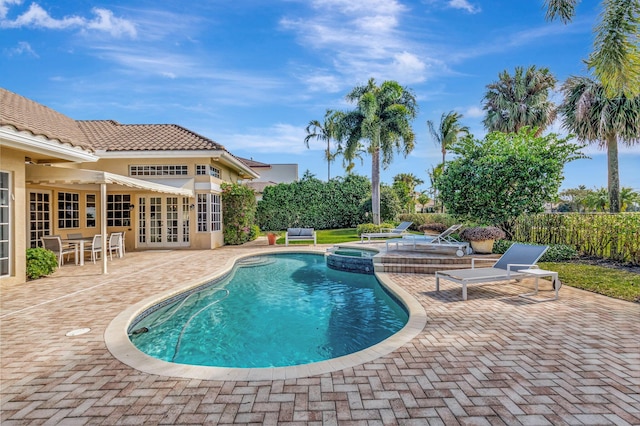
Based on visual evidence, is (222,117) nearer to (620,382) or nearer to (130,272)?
(130,272)

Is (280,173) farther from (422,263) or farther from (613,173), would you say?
(422,263)

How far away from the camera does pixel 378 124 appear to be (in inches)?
843

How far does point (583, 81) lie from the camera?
18703 millimetres

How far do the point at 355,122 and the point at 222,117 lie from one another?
29.3 feet

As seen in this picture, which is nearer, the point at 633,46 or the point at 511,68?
the point at 633,46

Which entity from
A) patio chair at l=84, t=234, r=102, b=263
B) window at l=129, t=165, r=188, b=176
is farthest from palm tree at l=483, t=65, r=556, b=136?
patio chair at l=84, t=234, r=102, b=263

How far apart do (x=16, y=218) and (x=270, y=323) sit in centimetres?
718

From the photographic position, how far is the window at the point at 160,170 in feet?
52.5

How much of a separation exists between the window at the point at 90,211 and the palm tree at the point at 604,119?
84.6ft

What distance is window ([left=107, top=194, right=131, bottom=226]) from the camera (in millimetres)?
15883

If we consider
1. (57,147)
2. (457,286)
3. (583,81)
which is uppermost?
(583,81)

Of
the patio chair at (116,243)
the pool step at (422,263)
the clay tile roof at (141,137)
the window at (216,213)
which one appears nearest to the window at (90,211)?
the clay tile roof at (141,137)

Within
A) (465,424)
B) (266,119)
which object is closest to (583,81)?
(266,119)

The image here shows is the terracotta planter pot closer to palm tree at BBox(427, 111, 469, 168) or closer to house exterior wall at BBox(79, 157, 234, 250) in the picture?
house exterior wall at BBox(79, 157, 234, 250)
